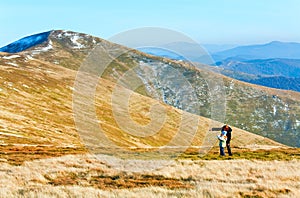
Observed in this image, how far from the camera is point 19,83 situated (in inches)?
6078

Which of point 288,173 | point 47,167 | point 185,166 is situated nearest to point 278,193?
point 288,173

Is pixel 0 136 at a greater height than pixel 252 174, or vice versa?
pixel 252 174

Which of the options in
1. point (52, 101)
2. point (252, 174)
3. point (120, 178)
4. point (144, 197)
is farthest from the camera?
point (52, 101)

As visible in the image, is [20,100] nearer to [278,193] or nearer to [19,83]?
[19,83]

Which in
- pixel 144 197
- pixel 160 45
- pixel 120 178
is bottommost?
pixel 120 178

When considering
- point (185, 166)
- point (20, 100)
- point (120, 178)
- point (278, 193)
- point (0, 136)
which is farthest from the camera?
point (20, 100)

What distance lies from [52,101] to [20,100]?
20875mm

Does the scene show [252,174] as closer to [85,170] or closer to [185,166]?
[185,166]

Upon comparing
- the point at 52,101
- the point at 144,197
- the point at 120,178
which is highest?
the point at 144,197

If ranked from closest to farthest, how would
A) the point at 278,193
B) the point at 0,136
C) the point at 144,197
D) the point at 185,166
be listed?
1. the point at 144,197
2. the point at 278,193
3. the point at 185,166
4. the point at 0,136

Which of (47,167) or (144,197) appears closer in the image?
(144,197)

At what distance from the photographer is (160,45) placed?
29453mm

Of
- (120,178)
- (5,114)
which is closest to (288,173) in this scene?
(120,178)

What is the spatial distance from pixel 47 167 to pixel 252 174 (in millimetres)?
17387
